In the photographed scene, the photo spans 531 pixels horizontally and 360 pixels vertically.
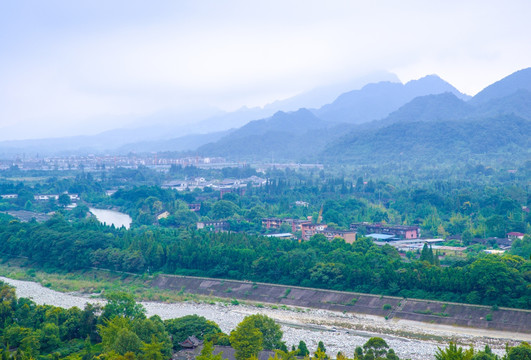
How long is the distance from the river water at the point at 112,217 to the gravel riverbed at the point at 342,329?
25340mm

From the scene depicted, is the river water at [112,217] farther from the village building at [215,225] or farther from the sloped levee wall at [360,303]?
the sloped levee wall at [360,303]

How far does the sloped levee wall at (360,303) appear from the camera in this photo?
86.2ft

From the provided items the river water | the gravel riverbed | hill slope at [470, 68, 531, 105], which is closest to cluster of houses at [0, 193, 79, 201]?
the river water

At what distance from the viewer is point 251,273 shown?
1337 inches

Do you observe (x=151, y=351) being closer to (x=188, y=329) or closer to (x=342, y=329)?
(x=188, y=329)

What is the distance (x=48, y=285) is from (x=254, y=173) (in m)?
71.5

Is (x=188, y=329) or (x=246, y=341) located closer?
(x=246, y=341)

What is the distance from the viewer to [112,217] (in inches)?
2477

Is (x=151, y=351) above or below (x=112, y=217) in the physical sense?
above

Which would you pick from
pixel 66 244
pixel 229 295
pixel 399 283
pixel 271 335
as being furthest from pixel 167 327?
pixel 66 244

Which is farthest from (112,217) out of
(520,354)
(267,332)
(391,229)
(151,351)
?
(520,354)

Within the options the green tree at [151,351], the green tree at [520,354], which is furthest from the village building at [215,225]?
the green tree at [520,354]

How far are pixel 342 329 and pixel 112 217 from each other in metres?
40.4

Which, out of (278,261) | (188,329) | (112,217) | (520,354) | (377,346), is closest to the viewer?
(520,354)
